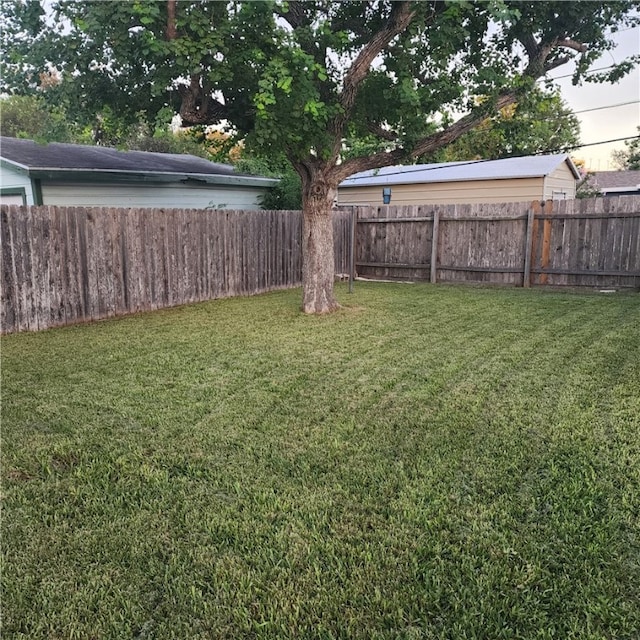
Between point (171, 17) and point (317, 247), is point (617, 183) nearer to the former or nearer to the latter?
point (317, 247)

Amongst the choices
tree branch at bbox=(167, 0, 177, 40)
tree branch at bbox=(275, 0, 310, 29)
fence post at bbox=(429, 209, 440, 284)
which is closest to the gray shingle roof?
fence post at bbox=(429, 209, 440, 284)

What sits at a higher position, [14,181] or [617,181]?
[617,181]

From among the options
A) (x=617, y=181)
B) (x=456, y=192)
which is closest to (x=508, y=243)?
(x=456, y=192)

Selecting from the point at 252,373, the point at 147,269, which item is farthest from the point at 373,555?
the point at 147,269

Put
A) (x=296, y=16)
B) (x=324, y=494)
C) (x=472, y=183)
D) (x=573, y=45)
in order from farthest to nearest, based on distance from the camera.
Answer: (x=472, y=183), (x=573, y=45), (x=296, y=16), (x=324, y=494)

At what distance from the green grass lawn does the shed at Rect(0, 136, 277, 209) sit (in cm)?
502

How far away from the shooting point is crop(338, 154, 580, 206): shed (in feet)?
43.8

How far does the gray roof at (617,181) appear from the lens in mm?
21484

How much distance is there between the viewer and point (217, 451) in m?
2.94

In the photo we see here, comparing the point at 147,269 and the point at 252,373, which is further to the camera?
the point at 147,269

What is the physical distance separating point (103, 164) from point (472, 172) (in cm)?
947

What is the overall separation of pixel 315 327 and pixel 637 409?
3694 millimetres

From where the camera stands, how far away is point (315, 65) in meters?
5.22

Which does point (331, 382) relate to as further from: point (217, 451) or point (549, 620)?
point (549, 620)
